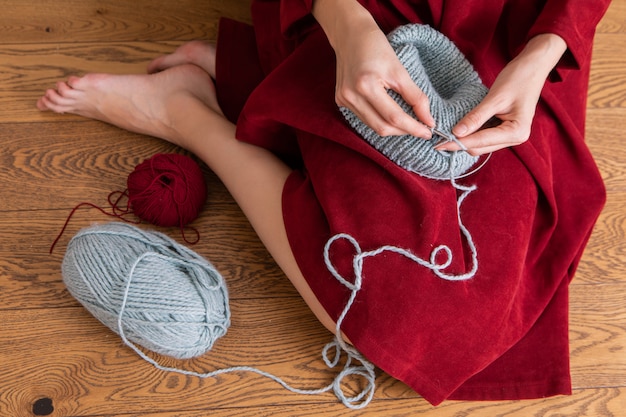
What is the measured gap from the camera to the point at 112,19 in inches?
51.9

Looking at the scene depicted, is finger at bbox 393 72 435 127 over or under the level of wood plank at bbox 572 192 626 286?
over

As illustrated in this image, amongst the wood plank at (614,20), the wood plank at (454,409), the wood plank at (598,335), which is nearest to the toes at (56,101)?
the wood plank at (454,409)

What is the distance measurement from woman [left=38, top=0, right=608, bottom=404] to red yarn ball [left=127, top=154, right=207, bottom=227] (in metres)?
0.06

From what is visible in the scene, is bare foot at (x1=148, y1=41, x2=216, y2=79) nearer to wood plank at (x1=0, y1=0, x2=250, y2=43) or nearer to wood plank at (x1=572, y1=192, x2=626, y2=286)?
wood plank at (x1=0, y1=0, x2=250, y2=43)

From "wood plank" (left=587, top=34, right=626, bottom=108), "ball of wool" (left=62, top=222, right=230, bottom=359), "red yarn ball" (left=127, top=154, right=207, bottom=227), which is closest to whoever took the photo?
"ball of wool" (left=62, top=222, right=230, bottom=359)

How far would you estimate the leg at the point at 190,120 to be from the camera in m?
1.09

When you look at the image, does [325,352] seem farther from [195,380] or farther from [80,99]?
[80,99]

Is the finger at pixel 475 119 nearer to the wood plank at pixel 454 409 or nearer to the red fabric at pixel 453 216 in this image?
the red fabric at pixel 453 216

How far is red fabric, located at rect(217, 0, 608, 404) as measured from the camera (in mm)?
941

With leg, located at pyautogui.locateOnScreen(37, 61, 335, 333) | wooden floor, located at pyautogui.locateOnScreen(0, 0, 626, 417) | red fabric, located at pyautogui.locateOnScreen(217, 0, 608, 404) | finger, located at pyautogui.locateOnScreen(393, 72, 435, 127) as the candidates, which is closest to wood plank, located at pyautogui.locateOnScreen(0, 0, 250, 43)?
wooden floor, located at pyautogui.locateOnScreen(0, 0, 626, 417)

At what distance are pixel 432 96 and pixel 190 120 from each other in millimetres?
457

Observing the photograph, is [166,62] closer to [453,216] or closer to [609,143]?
[453,216]

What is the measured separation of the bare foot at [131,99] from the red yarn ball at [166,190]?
3.8 inches

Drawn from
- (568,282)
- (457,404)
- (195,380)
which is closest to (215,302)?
(195,380)
